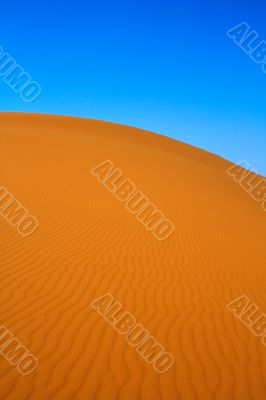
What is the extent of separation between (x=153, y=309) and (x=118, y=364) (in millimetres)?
1438

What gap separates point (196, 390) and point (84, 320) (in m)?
1.76

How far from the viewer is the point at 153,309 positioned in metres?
5.08

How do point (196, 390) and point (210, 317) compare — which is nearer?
point (196, 390)

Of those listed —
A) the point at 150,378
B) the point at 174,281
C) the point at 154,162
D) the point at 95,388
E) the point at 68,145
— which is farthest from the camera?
the point at 154,162

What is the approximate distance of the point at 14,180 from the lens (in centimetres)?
1265

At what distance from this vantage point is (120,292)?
5.52 meters

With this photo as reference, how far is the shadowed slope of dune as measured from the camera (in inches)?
138

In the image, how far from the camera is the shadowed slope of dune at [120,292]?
3.50 metres

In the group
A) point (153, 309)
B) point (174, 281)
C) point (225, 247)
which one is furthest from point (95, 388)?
point (225, 247)

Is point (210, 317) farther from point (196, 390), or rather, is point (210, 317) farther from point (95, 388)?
point (95, 388)

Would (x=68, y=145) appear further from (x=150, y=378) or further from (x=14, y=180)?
(x=150, y=378)

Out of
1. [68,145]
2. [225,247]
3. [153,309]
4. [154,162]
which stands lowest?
[153,309]

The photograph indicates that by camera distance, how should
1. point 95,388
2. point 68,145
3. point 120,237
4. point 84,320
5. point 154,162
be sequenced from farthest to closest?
point 154,162
point 68,145
point 120,237
point 84,320
point 95,388

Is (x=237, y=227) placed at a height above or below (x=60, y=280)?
above
